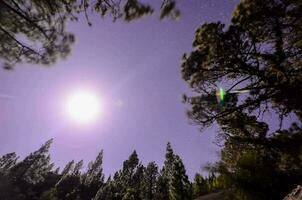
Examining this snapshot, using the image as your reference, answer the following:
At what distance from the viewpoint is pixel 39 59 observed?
8.31 meters

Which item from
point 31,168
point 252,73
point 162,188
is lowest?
point 252,73

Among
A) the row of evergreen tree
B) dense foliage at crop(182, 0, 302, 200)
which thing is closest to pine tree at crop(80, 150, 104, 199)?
the row of evergreen tree

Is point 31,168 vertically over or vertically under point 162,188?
over

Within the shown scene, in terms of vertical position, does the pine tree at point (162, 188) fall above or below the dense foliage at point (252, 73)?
above

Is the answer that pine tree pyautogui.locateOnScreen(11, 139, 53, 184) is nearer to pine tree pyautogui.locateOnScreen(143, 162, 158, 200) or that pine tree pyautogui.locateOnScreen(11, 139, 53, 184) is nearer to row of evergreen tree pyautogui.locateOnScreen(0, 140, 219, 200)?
row of evergreen tree pyautogui.locateOnScreen(0, 140, 219, 200)

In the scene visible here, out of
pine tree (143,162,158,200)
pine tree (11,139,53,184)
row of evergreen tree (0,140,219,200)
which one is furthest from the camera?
pine tree (11,139,53,184)

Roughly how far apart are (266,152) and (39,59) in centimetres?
1552

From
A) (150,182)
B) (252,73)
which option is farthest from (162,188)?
(252,73)

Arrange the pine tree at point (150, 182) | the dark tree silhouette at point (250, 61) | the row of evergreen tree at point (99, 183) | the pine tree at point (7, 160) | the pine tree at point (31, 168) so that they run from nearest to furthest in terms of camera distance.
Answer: the dark tree silhouette at point (250, 61) → the row of evergreen tree at point (99, 183) → the pine tree at point (150, 182) → the pine tree at point (31, 168) → the pine tree at point (7, 160)

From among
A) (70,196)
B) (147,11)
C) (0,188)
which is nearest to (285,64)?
(147,11)

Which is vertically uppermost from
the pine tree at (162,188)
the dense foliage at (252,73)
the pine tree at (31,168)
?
the pine tree at (31,168)

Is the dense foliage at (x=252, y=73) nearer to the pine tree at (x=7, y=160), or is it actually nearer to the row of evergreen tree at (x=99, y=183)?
the row of evergreen tree at (x=99, y=183)

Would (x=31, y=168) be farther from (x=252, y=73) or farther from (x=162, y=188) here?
(x=252, y=73)

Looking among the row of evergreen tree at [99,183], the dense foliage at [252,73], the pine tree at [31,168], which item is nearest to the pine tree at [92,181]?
the row of evergreen tree at [99,183]
